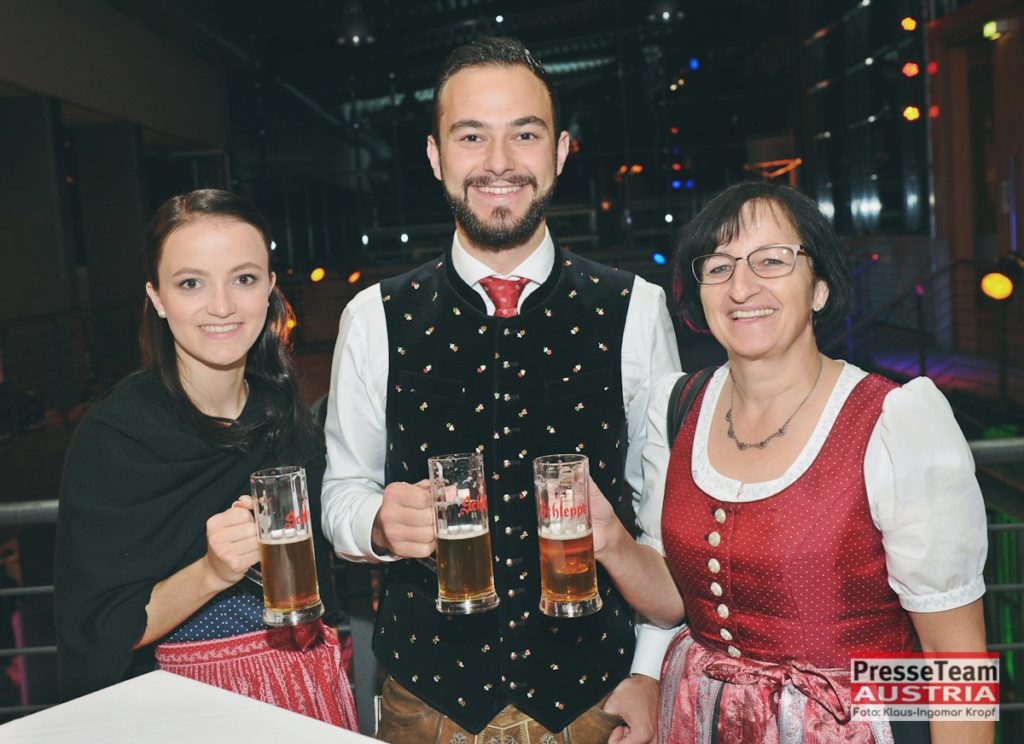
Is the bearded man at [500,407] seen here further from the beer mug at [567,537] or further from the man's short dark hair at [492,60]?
the beer mug at [567,537]

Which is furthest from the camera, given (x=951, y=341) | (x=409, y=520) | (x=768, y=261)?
(x=951, y=341)

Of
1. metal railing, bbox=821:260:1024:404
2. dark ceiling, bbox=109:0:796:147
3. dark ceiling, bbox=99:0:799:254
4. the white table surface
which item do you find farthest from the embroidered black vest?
dark ceiling, bbox=109:0:796:147

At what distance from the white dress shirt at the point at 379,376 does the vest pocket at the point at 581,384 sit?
63mm

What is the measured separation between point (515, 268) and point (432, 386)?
0.28 meters

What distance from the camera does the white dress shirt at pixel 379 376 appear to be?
1.87m

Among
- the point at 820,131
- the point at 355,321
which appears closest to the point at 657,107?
the point at 820,131

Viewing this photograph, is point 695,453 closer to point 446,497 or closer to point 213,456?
point 446,497

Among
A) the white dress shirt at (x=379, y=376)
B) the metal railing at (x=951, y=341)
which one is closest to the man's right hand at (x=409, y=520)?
the white dress shirt at (x=379, y=376)

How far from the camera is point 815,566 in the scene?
1544 mm

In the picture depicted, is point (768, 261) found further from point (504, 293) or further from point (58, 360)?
point (58, 360)

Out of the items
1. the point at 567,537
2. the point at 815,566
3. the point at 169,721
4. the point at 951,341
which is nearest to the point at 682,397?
the point at 815,566

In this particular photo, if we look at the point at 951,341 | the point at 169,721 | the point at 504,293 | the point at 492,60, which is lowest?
the point at 951,341

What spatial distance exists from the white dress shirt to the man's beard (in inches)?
2.3

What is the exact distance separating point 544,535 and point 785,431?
0.49 m
